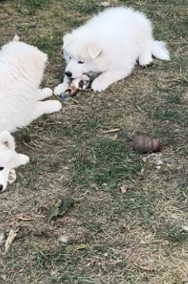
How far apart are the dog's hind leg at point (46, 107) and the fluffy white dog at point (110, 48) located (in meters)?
0.24

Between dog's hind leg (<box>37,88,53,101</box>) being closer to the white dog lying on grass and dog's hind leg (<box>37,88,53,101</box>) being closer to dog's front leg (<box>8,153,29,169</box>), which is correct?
the white dog lying on grass

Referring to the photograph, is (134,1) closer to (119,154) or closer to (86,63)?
(86,63)

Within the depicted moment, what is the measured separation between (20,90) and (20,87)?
25 mm


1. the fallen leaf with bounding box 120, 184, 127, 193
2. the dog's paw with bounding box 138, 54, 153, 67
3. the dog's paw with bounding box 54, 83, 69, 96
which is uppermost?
the dog's paw with bounding box 54, 83, 69, 96

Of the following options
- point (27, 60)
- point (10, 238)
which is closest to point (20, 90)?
point (27, 60)

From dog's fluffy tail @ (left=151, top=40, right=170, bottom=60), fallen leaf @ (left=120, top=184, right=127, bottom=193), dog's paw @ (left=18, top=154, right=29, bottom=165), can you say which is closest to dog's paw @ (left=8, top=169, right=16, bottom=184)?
dog's paw @ (left=18, top=154, right=29, bottom=165)

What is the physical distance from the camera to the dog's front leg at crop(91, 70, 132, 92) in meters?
4.87

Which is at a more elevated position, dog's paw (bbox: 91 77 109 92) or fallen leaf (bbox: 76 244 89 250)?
dog's paw (bbox: 91 77 109 92)

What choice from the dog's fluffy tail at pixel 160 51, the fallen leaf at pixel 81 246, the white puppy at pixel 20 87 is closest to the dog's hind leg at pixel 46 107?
the white puppy at pixel 20 87

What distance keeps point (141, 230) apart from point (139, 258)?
0.72ft

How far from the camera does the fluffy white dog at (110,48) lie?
4.83 meters

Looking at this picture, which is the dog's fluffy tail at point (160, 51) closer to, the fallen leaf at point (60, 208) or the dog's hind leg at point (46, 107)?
the dog's hind leg at point (46, 107)

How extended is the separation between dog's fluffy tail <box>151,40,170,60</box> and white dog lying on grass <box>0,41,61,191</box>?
1.14 metres

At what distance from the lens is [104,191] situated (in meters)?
3.74
